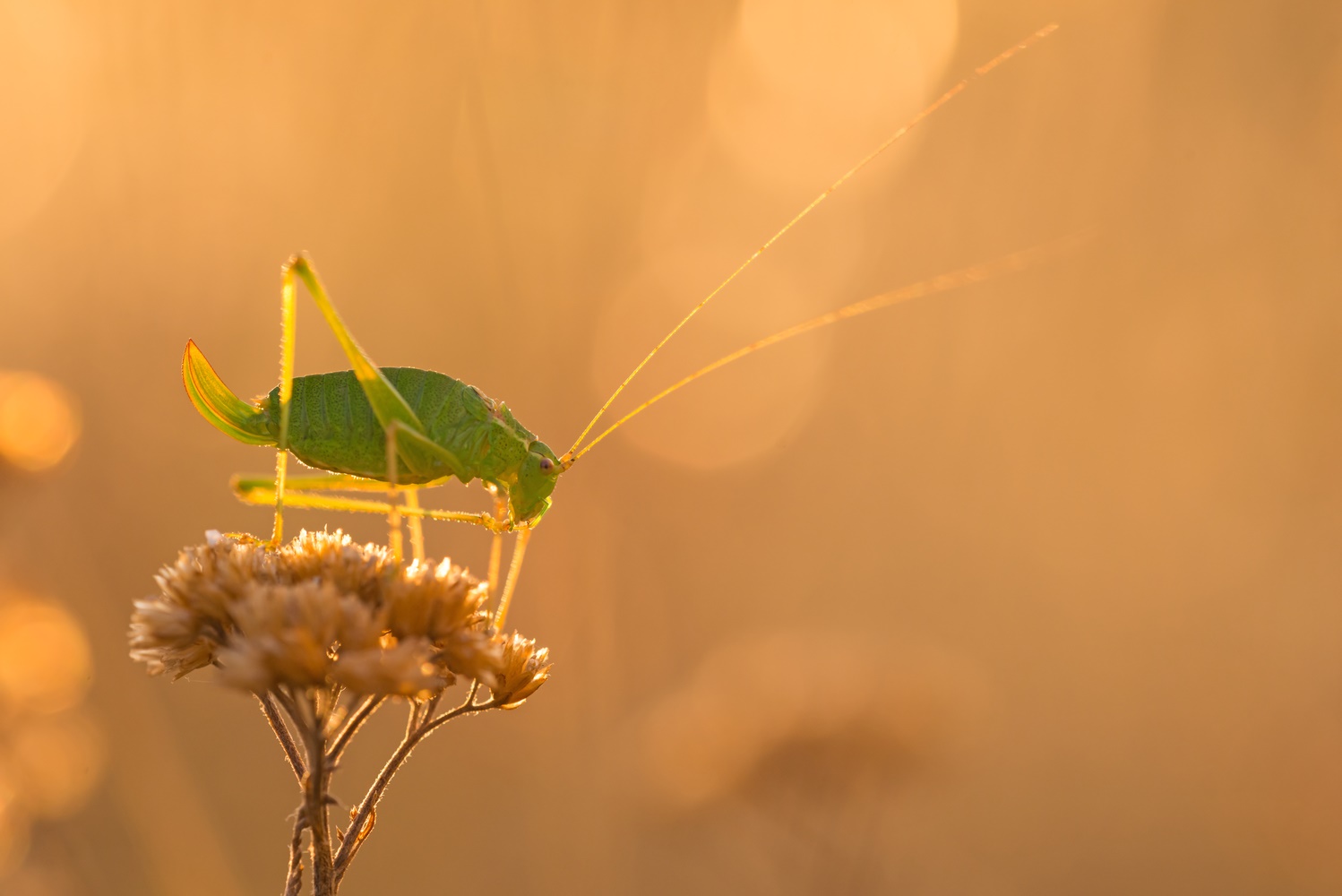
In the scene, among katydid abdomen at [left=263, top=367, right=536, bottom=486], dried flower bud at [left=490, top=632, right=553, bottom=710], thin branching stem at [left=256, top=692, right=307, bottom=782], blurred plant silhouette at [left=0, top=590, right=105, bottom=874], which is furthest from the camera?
blurred plant silhouette at [left=0, top=590, right=105, bottom=874]

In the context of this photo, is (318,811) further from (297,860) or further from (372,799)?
(372,799)

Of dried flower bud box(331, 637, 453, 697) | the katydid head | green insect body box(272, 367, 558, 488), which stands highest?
green insect body box(272, 367, 558, 488)

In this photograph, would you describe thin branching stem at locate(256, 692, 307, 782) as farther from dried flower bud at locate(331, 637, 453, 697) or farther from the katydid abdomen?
the katydid abdomen

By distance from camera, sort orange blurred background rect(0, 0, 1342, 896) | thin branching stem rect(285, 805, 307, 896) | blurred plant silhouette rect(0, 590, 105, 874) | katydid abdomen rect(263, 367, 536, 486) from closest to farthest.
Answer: thin branching stem rect(285, 805, 307, 896) → katydid abdomen rect(263, 367, 536, 486) → blurred plant silhouette rect(0, 590, 105, 874) → orange blurred background rect(0, 0, 1342, 896)

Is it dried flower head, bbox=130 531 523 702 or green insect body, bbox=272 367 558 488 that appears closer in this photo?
dried flower head, bbox=130 531 523 702

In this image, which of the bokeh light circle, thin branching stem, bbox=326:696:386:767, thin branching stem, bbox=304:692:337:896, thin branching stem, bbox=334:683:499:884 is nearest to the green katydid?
thin branching stem, bbox=334:683:499:884

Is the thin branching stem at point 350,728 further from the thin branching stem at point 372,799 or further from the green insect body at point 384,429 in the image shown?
the green insect body at point 384,429

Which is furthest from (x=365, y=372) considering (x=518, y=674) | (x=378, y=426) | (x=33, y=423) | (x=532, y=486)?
(x=33, y=423)
